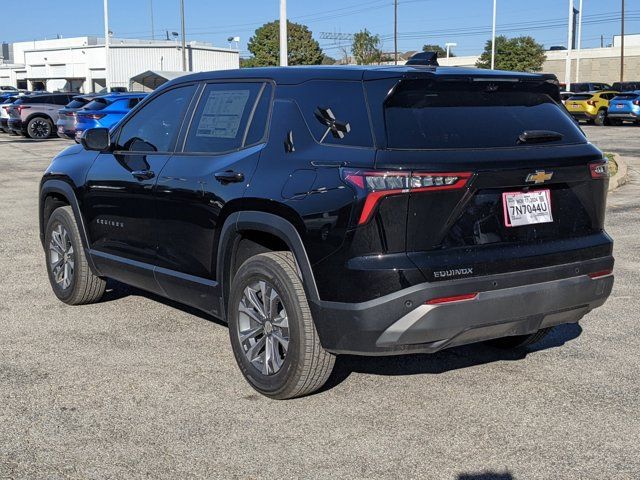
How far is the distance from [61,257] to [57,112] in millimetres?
27078

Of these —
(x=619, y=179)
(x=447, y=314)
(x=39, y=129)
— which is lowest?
(x=619, y=179)

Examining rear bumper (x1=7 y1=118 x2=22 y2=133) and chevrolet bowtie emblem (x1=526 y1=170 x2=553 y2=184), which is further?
rear bumper (x1=7 y1=118 x2=22 y2=133)

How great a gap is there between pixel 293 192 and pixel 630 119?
112ft

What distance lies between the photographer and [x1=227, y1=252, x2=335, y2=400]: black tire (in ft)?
14.5

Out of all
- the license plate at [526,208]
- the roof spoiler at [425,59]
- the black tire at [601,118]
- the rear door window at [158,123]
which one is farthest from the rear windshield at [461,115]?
the black tire at [601,118]

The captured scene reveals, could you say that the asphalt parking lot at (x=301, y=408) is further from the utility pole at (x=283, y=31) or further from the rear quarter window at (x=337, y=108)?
the utility pole at (x=283, y=31)

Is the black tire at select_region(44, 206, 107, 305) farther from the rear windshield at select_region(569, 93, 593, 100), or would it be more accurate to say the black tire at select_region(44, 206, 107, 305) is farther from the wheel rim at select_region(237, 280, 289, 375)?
the rear windshield at select_region(569, 93, 593, 100)

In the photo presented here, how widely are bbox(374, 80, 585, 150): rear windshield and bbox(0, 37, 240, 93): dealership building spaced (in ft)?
232

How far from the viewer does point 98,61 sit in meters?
89.2

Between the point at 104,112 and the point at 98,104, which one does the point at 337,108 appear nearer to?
the point at 104,112

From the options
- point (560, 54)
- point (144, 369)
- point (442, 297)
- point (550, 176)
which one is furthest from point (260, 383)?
point (560, 54)

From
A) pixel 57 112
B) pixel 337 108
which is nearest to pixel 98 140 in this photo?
pixel 337 108

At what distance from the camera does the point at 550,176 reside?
444 cm

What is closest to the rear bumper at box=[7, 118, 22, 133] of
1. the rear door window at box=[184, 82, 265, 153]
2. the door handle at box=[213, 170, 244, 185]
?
the rear door window at box=[184, 82, 265, 153]
